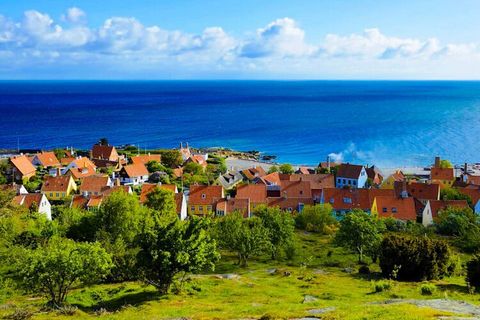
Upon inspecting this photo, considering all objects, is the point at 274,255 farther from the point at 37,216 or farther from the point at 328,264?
the point at 37,216

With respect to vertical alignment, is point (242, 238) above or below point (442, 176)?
below

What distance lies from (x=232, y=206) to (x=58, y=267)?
4281 cm

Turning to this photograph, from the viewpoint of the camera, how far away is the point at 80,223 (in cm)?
4953

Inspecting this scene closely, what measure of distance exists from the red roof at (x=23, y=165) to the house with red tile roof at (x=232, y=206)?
48.1m

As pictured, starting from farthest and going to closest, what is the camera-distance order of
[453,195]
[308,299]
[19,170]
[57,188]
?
[19,170], [57,188], [453,195], [308,299]

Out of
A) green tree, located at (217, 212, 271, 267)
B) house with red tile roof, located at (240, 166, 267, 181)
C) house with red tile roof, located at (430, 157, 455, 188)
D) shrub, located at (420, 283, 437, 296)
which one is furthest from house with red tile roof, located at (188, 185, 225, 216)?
house with red tile roof, located at (430, 157, 455, 188)

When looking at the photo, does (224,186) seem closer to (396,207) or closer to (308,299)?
(396,207)

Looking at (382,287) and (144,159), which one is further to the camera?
(144,159)

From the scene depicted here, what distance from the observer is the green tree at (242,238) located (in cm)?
4388

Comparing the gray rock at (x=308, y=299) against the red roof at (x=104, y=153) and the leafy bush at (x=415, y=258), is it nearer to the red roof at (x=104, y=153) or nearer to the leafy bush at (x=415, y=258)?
the leafy bush at (x=415, y=258)

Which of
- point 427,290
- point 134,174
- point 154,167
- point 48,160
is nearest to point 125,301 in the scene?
point 427,290

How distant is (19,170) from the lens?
95.4m

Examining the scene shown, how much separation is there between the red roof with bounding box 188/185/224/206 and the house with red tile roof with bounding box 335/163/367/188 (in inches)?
1116

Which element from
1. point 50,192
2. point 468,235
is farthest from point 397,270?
point 50,192
